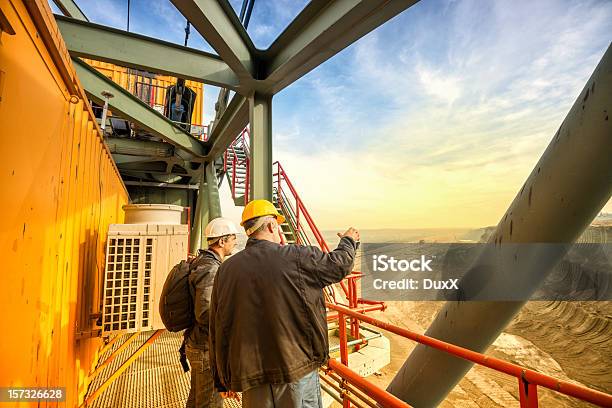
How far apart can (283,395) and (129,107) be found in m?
5.53

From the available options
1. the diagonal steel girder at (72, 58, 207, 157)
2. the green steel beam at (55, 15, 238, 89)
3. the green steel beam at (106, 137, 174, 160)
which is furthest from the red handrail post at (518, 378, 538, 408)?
the green steel beam at (106, 137, 174, 160)

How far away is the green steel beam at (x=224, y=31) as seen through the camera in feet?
9.46

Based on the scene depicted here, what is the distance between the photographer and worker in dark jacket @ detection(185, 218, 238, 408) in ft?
7.91

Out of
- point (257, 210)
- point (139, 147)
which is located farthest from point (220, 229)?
point (139, 147)

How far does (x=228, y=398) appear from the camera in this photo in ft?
11.7

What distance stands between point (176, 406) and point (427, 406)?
3.00m

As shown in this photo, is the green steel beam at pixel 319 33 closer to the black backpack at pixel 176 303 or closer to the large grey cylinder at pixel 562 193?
the large grey cylinder at pixel 562 193

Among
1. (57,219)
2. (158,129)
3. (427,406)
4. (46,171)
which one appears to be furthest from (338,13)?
(158,129)

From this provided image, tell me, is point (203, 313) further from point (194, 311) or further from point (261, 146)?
point (261, 146)

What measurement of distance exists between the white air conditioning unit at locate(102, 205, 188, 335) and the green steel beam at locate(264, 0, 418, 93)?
2399mm

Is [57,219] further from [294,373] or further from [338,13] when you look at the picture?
[338,13]

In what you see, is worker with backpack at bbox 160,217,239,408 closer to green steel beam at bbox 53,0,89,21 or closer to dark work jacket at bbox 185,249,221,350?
dark work jacket at bbox 185,249,221,350

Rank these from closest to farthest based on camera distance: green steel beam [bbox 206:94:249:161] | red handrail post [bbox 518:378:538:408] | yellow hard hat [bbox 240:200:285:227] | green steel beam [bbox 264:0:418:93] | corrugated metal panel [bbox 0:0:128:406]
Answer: corrugated metal panel [bbox 0:0:128:406], red handrail post [bbox 518:378:538:408], yellow hard hat [bbox 240:200:285:227], green steel beam [bbox 264:0:418:93], green steel beam [bbox 206:94:249:161]

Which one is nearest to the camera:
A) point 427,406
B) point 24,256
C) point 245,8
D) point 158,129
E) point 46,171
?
point 24,256
